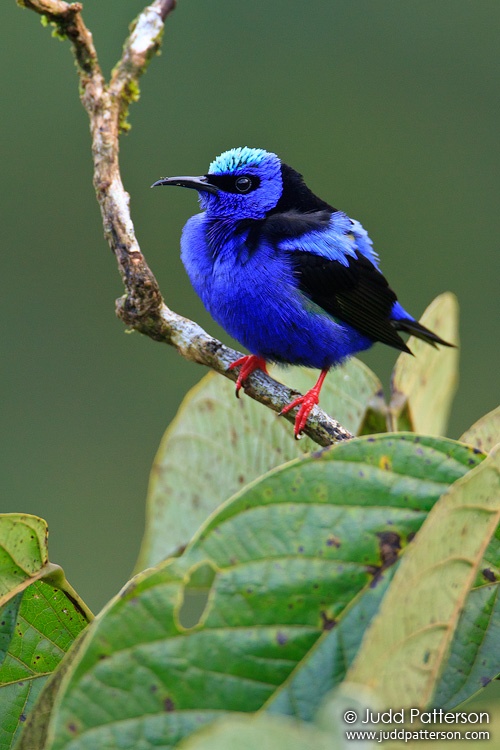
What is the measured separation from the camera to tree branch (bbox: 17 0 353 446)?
2.43m

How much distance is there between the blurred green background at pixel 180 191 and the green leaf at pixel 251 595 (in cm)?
647

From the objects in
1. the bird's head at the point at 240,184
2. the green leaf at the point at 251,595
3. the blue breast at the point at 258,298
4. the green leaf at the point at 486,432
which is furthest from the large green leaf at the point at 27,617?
the bird's head at the point at 240,184

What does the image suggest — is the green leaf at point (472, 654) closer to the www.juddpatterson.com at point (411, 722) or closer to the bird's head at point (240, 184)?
the www.juddpatterson.com at point (411, 722)

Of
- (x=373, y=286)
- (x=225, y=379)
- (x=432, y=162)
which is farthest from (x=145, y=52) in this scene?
(x=432, y=162)

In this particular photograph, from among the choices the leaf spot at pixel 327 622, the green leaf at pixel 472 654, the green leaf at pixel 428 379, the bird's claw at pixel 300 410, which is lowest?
the green leaf at pixel 472 654

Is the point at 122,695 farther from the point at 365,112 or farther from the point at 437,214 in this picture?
the point at 365,112

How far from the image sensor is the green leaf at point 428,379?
242cm

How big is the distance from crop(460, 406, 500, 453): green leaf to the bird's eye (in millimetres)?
2003

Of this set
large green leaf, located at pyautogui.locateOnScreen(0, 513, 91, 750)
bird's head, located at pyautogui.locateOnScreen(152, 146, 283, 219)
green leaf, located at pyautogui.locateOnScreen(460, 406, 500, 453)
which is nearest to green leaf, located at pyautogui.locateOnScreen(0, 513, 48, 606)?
large green leaf, located at pyautogui.locateOnScreen(0, 513, 91, 750)

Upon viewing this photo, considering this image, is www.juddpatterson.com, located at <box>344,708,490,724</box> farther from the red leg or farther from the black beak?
the black beak

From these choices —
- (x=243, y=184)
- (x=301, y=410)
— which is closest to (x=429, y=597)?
(x=301, y=410)

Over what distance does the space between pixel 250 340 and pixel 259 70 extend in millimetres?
7733

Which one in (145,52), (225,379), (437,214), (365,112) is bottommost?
(225,379)

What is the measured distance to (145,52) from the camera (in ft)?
9.30
